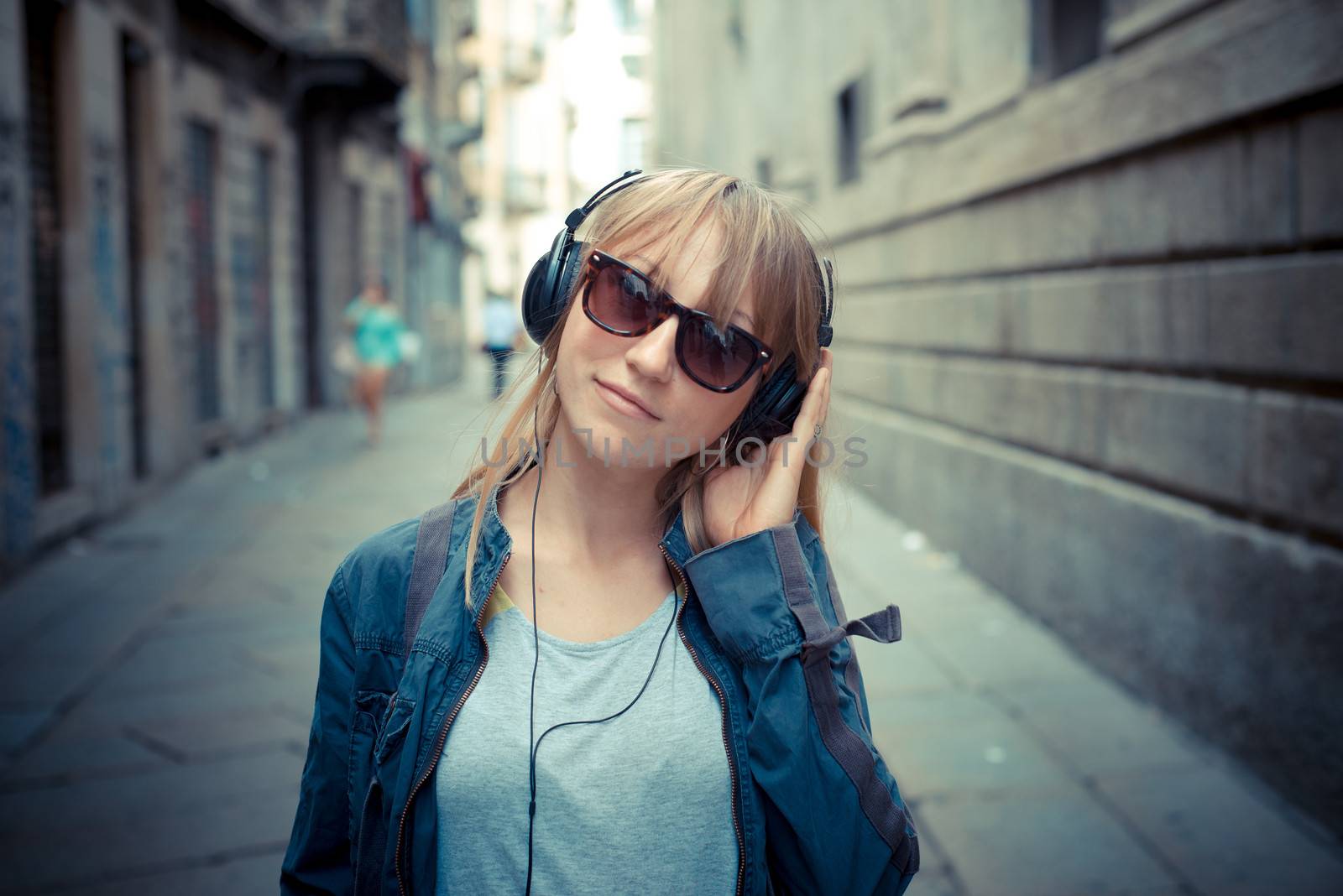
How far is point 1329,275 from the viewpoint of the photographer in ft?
11.5

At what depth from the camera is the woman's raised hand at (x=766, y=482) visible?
1.63 metres

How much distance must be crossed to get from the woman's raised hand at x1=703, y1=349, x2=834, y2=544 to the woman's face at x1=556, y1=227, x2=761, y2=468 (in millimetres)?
115

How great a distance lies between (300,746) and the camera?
4129 mm

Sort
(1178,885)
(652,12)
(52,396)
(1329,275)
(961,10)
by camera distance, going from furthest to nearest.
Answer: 1. (652,12)
2. (52,396)
3. (961,10)
4. (1329,275)
5. (1178,885)

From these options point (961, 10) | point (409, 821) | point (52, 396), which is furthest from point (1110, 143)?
point (52, 396)

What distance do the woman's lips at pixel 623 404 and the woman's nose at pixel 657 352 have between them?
5 cm

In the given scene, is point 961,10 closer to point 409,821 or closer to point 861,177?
point 861,177

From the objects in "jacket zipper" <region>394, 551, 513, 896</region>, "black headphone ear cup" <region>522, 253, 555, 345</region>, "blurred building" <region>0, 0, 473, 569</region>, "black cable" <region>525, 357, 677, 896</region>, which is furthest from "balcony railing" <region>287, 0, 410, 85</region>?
"jacket zipper" <region>394, 551, 513, 896</region>

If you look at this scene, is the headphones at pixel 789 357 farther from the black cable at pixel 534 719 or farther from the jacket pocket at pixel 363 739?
the jacket pocket at pixel 363 739

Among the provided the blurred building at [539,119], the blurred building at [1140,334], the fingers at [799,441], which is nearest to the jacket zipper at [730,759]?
the fingers at [799,441]

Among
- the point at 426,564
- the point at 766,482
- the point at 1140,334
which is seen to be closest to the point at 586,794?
the point at 426,564

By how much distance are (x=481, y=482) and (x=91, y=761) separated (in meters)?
3.07

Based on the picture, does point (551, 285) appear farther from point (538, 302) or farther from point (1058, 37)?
point (1058, 37)

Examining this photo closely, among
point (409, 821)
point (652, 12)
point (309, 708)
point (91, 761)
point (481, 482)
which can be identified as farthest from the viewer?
point (652, 12)
